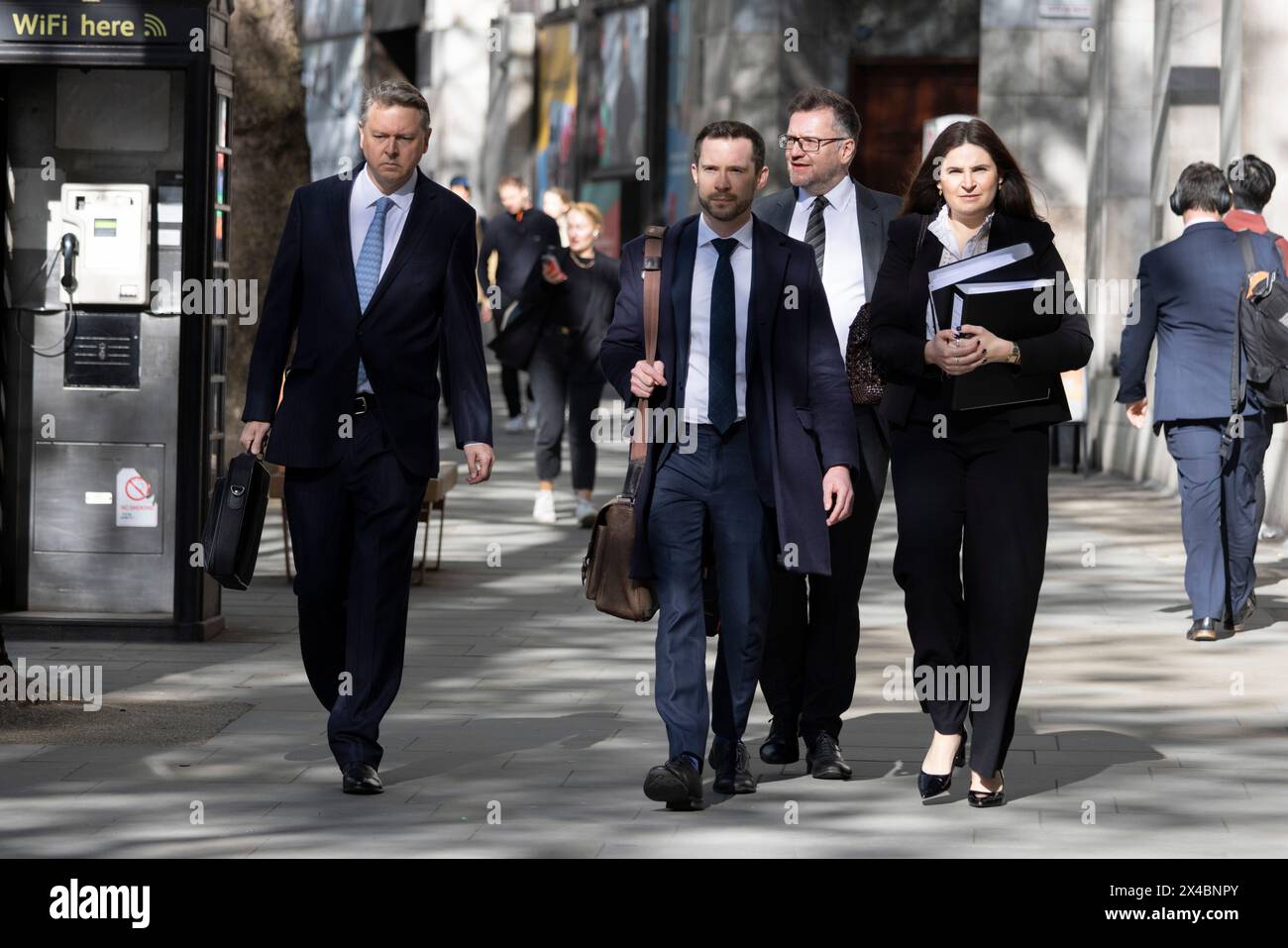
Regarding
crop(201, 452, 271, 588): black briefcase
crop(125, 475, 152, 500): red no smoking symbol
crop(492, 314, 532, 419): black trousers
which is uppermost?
crop(201, 452, 271, 588): black briefcase

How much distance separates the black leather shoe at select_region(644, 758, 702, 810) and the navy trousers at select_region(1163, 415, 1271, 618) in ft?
14.7

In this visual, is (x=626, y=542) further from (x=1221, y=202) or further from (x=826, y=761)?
(x=1221, y=202)

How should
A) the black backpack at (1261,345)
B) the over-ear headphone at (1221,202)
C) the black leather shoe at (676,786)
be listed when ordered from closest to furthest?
the black leather shoe at (676,786), the black backpack at (1261,345), the over-ear headphone at (1221,202)

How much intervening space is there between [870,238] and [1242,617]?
13.2ft

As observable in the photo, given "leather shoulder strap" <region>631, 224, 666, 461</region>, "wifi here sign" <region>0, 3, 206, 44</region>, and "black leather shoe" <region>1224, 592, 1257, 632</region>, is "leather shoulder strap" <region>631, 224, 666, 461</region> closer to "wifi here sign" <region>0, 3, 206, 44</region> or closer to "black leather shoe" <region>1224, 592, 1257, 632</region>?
"wifi here sign" <region>0, 3, 206, 44</region>

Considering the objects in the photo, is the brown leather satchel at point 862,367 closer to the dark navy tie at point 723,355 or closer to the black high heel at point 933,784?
the dark navy tie at point 723,355

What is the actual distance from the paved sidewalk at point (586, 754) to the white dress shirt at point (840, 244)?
4.77ft

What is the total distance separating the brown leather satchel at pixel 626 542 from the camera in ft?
22.3

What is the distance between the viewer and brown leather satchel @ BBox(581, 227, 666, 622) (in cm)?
681

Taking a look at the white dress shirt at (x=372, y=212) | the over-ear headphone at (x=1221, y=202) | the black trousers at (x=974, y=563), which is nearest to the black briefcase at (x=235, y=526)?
the white dress shirt at (x=372, y=212)

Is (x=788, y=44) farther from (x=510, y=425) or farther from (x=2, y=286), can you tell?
(x=2, y=286)

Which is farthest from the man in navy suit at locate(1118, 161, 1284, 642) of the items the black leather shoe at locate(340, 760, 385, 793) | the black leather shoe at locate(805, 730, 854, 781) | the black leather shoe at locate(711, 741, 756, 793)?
the black leather shoe at locate(340, 760, 385, 793)

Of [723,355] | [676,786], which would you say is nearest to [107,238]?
[723,355]
